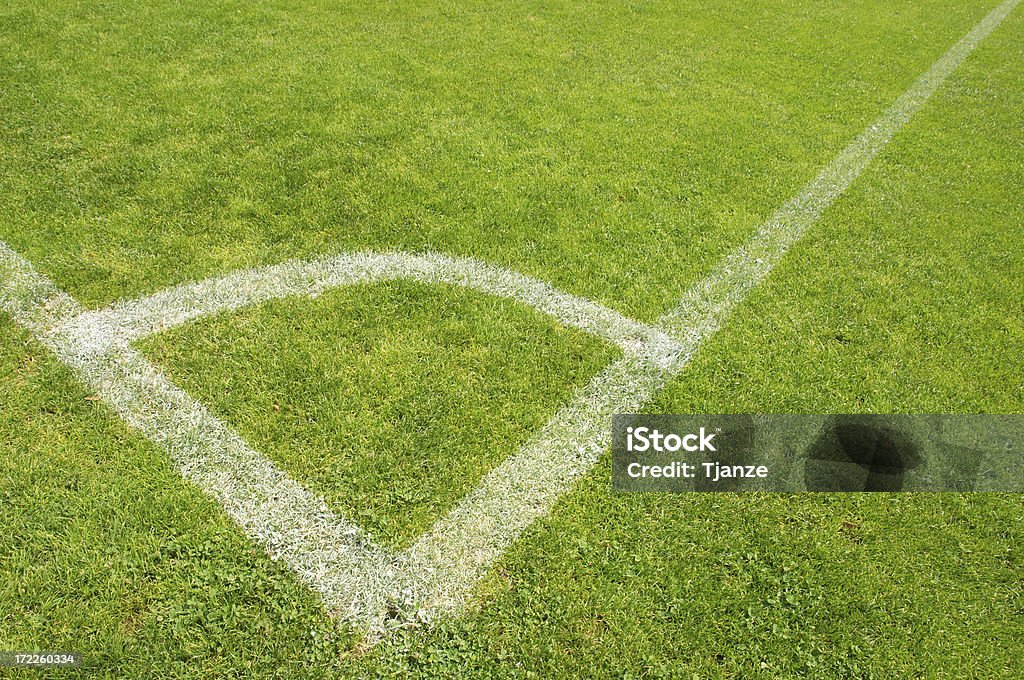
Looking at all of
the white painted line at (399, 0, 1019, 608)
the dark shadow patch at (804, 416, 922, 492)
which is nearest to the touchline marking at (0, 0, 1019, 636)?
the white painted line at (399, 0, 1019, 608)

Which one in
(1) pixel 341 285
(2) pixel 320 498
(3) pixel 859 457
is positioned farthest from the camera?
(1) pixel 341 285

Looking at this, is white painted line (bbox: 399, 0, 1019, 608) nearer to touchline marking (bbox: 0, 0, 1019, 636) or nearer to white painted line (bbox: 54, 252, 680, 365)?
→ touchline marking (bbox: 0, 0, 1019, 636)

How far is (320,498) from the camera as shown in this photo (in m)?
2.21

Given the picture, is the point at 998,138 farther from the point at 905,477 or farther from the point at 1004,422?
the point at 905,477

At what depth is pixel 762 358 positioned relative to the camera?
2.75 meters

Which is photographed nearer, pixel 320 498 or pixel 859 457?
pixel 320 498

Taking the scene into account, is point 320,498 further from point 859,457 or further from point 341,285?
point 859,457

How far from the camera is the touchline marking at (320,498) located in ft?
6.69

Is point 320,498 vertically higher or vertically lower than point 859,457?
higher

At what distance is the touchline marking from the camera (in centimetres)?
204

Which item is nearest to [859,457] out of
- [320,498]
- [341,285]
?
[320,498]

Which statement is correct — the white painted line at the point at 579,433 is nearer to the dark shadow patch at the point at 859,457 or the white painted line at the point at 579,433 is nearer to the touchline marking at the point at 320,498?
the touchline marking at the point at 320,498

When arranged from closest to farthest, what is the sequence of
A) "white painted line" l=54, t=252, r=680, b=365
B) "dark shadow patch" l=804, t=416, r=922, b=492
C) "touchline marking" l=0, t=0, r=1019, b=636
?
"touchline marking" l=0, t=0, r=1019, b=636, "dark shadow patch" l=804, t=416, r=922, b=492, "white painted line" l=54, t=252, r=680, b=365

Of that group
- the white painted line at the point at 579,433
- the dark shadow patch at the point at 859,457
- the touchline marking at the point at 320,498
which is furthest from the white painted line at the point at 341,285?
the dark shadow patch at the point at 859,457
